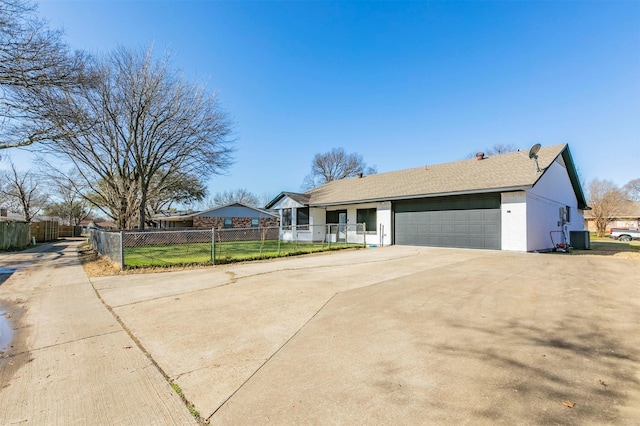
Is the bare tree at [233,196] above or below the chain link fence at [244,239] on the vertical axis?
above

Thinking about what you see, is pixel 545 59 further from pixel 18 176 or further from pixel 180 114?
pixel 18 176

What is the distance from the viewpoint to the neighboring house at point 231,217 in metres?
26.8

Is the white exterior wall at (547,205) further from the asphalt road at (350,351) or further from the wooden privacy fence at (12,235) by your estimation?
the wooden privacy fence at (12,235)

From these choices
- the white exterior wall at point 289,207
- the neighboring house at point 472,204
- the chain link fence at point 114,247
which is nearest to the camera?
the chain link fence at point 114,247

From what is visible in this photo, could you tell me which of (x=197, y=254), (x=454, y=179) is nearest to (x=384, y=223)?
(x=454, y=179)

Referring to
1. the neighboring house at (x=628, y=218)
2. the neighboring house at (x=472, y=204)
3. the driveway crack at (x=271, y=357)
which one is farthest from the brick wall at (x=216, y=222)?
the neighboring house at (x=628, y=218)

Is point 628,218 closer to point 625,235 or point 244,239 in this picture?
point 625,235

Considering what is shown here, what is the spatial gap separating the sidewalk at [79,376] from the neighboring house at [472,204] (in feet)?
40.7

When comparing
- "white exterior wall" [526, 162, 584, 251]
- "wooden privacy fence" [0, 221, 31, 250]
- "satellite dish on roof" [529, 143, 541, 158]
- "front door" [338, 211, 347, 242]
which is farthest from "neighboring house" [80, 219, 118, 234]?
"satellite dish on roof" [529, 143, 541, 158]

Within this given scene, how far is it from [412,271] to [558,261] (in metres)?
5.36

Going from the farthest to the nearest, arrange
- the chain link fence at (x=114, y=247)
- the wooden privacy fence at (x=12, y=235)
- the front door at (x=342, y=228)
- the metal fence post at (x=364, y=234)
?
the front door at (x=342, y=228) < the wooden privacy fence at (x=12, y=235) < the metal fence post at (x=364, y=234) < the chain link fence at (x=114, y=247)

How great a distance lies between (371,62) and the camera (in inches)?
575

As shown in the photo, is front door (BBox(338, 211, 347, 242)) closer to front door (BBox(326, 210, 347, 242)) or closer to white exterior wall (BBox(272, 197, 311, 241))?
front door (BBox(326, 210, 347, 242))

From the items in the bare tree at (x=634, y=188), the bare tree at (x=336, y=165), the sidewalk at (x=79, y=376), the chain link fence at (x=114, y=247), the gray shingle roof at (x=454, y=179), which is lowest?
the sidewalk at (x=79, y=376)
